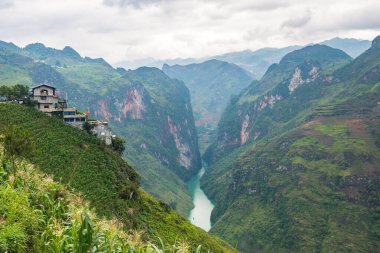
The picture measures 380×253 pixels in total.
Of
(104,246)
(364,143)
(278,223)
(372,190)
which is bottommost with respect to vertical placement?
(278,223)

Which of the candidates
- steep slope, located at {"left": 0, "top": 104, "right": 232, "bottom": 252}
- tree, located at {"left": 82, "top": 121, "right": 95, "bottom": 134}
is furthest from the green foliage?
tree, located at {"left": 82, "top": 121, "right": 95, "bottom": 134}

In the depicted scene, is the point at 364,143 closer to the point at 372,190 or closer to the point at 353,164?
the point at 353,164

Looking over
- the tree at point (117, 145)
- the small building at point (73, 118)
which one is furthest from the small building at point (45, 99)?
the tree at point (117, 145)

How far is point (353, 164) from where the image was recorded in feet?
549

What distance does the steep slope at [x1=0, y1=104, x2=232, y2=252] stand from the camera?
57156 millimetres

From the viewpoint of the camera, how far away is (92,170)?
2537 inches

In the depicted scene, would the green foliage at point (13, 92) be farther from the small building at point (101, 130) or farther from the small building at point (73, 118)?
the small building at point (101, 130)

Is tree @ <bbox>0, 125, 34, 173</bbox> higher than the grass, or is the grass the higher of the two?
tree @ <bbox>0, 125, 34, 173</bbox>

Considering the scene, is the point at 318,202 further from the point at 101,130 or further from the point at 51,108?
the point at 51,108

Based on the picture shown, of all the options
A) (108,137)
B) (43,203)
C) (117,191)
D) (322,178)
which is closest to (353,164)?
(322,178)

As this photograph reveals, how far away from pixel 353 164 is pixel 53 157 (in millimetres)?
142615

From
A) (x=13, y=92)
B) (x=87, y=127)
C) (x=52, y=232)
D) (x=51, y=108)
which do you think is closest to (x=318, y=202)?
(x=87, y=127)

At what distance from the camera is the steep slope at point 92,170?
188 feet

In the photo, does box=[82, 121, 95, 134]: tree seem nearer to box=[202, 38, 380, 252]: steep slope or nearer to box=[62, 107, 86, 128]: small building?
box=[62, 107, 86, 128]: small building
